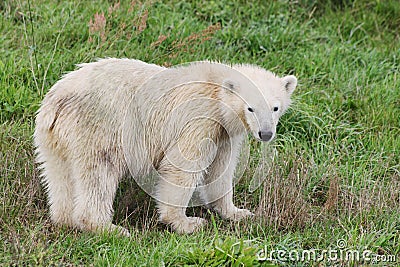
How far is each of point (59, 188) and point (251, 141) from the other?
2133mm

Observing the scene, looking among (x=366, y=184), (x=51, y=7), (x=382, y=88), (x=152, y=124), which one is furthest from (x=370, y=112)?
(x=51, y=7)

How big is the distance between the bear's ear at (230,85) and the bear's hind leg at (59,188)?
1474 millimetres

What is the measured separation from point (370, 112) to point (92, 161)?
350 cm

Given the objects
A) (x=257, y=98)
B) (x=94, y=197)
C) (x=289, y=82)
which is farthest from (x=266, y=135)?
(x=94, y=197)

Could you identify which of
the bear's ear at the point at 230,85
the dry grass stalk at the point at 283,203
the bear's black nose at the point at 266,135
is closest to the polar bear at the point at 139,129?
the bear's ear at the point at 230,85

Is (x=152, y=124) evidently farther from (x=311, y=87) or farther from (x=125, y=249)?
(x=311, y=87)

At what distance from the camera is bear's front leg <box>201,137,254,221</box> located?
6105 mm

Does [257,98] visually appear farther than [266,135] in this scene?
Yes

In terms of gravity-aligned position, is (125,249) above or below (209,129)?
below

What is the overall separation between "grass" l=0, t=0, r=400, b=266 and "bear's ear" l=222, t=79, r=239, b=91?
1.09 m

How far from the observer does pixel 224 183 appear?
625 centimetres

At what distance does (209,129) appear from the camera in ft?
19.0

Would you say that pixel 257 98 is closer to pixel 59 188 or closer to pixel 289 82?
pixel 289 82

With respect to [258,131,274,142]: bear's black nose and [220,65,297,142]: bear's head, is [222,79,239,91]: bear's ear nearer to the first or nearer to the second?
[220,65,297,142]: bear's head
